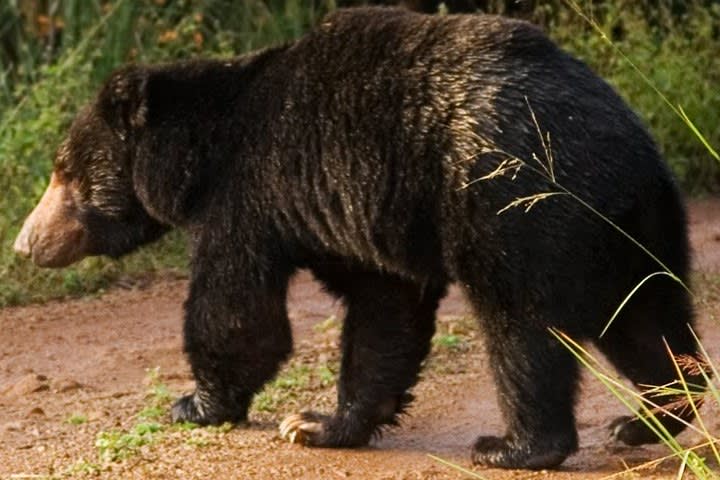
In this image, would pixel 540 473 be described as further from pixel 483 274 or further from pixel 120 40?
pixel 120 40

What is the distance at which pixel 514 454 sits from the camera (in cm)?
582

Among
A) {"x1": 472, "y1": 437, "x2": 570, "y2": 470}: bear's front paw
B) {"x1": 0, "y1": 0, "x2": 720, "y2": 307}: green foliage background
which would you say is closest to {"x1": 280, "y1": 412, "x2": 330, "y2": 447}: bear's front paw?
{"x1": 472, "y1": 437, "x2": 570, "y2": 470}: bear's front paw

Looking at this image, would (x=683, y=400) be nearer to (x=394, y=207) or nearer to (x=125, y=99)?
(x=394, y=207)

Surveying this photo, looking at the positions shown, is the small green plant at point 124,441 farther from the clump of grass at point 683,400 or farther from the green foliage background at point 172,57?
the green foliage background at point 172,57

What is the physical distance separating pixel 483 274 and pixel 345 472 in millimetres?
881

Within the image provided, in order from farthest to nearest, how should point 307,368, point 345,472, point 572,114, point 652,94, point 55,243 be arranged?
point 652,94 < point 307,368 < point 55,243 < point 345,472 < point 572,114

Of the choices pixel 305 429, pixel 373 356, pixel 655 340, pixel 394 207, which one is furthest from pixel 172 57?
pixel 655 340

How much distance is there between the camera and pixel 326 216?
6141mm

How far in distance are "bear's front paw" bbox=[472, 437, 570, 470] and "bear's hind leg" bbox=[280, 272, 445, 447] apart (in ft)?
2.00

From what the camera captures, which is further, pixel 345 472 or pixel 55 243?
pixel 55 243

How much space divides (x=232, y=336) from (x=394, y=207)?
85 centimetres

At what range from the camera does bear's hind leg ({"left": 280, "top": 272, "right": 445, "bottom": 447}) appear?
645 centimetres

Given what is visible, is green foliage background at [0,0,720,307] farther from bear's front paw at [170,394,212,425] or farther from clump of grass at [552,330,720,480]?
clump of grass at [552,330,720,480]

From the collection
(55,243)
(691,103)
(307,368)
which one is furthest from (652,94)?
(55,243)
